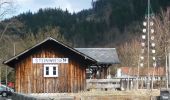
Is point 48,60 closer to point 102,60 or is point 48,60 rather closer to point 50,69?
point 50,69

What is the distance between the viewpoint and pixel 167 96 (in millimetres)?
31844

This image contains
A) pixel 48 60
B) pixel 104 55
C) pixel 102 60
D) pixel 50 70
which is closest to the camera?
pixel 50 70

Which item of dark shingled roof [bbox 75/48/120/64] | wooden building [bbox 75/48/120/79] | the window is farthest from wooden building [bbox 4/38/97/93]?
wooden building [bbox 75/48/120/79]

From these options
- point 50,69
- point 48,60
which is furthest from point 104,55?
point 50,69

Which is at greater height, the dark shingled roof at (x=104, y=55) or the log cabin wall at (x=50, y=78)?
the dark shingled roof at (x=104, y=55)

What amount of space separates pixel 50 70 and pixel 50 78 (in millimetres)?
733

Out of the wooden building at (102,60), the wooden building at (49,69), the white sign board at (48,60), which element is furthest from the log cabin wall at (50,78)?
the wooden building at (102,60)

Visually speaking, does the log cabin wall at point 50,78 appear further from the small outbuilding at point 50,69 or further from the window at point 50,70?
the window at point 50,70

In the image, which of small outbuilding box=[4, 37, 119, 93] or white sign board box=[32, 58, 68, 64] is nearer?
small outbuilding box=[4, 37, 119, 93]

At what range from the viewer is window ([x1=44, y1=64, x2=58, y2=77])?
4469 cm

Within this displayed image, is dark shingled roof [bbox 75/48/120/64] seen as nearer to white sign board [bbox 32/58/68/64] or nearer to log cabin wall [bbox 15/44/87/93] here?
log cabin wall [bbox 15/44/87/93]

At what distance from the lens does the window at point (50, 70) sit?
4469 cm

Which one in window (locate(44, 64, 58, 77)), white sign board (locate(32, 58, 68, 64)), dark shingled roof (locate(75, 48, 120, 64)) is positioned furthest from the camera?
dark shingled roof (locate(75, 48, 120, 64))

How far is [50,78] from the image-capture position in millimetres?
44750
